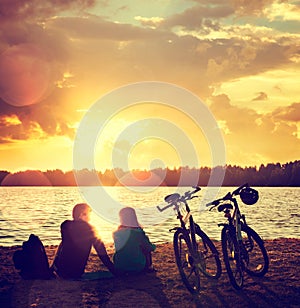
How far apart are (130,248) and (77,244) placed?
41.9 inches

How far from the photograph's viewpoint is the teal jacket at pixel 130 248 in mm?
11078

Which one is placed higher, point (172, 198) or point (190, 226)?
point (172, 198)

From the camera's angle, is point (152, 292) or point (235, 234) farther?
point (235, 234)

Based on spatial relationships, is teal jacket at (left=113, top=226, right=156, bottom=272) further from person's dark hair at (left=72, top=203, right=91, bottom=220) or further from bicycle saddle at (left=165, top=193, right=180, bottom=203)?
bicycle saddle at (left=165, top=193, right=180, bottom=203)

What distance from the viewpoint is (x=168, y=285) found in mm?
10586

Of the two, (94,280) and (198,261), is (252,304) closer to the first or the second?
(198,261)

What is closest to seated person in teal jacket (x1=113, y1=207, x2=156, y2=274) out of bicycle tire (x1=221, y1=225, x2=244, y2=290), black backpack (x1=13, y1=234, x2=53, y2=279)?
black backpack (x1=13, y1=234, x2=53, y2=279)

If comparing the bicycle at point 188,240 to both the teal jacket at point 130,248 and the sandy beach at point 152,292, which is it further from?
the teal jacket at point 130,248

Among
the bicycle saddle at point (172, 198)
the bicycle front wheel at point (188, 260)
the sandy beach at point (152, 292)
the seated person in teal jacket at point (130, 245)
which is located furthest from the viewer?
the seated person in teal jacket at point (130, 245)

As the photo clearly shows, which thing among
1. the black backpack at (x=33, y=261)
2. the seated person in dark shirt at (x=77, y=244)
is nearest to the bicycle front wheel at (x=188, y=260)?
the seated person in dark shirt at (x=77, y=244)

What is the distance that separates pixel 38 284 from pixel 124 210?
222cm

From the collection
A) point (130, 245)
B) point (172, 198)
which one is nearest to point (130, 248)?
point (130, 245)

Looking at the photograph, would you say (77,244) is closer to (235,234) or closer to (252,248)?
(235,234)

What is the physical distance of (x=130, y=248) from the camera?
11.1 m
